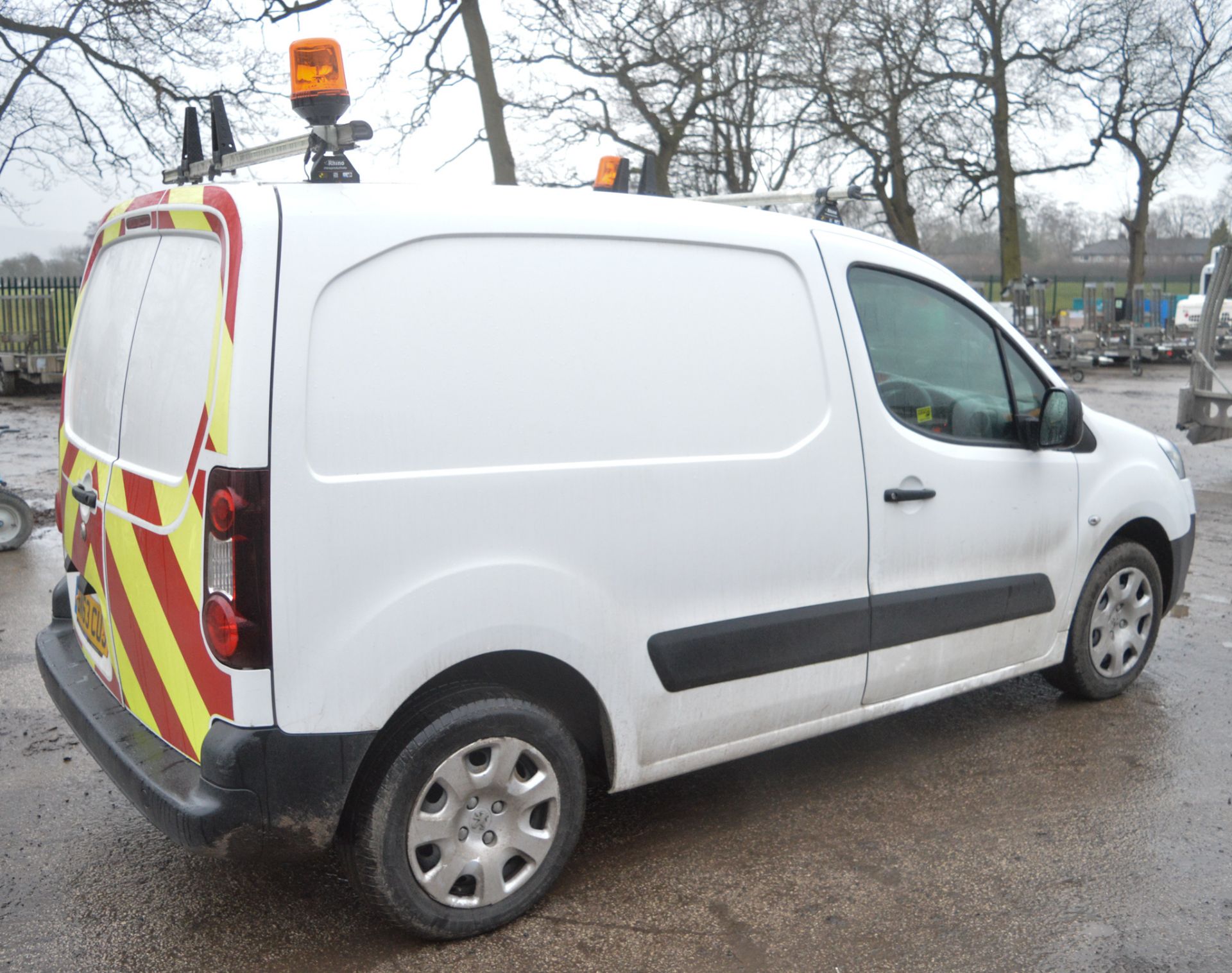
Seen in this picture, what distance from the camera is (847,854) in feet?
11.6

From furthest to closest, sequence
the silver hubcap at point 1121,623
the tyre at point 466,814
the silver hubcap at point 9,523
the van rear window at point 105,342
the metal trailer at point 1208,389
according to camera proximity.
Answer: the metal trailer at point 1208,389 → the silver hubcap at point 9,523 → the silver hubcap at point 1121,623 → the van rear window at point 105,342 → the tyre at point 466,814

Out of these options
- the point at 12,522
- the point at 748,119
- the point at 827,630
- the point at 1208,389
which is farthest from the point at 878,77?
the point at 827,630

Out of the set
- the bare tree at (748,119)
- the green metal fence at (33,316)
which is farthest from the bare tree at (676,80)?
the green metal fence at (33,316)

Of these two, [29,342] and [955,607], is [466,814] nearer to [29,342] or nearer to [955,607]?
[955,607]

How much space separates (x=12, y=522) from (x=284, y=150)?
588 cm

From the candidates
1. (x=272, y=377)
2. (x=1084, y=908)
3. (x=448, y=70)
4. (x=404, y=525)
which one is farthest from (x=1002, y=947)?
(x=448, y=70)

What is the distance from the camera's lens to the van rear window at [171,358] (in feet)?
9.11

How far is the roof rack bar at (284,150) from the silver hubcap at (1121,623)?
3.23m

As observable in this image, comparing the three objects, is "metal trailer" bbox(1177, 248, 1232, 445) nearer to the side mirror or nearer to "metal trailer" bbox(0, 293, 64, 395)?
the side mirror

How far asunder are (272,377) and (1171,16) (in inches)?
1223

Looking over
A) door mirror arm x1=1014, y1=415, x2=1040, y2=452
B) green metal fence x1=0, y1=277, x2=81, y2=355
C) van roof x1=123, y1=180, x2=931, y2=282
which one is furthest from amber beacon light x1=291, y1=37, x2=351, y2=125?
green metal fence x1=0, y1=277, x2=81, y2=355

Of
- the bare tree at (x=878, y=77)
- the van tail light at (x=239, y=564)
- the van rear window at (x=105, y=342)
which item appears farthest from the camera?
the bare tree at (x=878, y=77)

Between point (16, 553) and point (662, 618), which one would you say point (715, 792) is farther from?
point (16, 553)

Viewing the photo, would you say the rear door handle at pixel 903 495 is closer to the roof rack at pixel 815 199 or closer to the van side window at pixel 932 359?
the van side window at pixel 932 359
